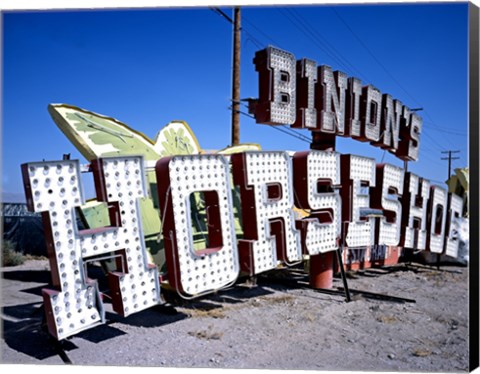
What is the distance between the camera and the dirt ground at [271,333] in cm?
420

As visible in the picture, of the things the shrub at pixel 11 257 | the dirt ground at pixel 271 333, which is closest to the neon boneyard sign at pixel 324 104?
the dirt ground at pixel 271 333

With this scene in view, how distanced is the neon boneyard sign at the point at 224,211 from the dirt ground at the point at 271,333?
0.57 metres

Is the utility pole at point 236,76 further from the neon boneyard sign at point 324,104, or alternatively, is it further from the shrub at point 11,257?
the shrub at point 11,257

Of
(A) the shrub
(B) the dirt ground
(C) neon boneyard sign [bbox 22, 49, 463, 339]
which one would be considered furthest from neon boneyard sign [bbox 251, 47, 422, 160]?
(A) the shrub

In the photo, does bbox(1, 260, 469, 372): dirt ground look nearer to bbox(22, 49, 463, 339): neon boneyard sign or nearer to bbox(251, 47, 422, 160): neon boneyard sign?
bbox(22, 49, 463, 339): neon boneyard sign

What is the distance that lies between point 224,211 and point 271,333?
1.56 meters

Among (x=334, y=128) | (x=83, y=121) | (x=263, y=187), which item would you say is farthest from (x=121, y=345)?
(x=334, y=128)

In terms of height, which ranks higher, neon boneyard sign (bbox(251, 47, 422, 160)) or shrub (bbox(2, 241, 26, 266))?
neon boneyard sign (bbox(251, 47, 422, 160))

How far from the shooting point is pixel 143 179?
4.04 meters

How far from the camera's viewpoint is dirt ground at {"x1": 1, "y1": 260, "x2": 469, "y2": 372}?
420 centimetres

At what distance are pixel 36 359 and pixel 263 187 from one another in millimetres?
2785

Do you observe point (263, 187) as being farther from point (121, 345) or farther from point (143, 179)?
point (121, 345)

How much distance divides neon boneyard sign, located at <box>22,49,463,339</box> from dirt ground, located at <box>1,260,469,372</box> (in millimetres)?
571

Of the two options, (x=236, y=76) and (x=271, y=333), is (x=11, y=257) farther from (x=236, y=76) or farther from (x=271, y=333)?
(x=271, y=333)
